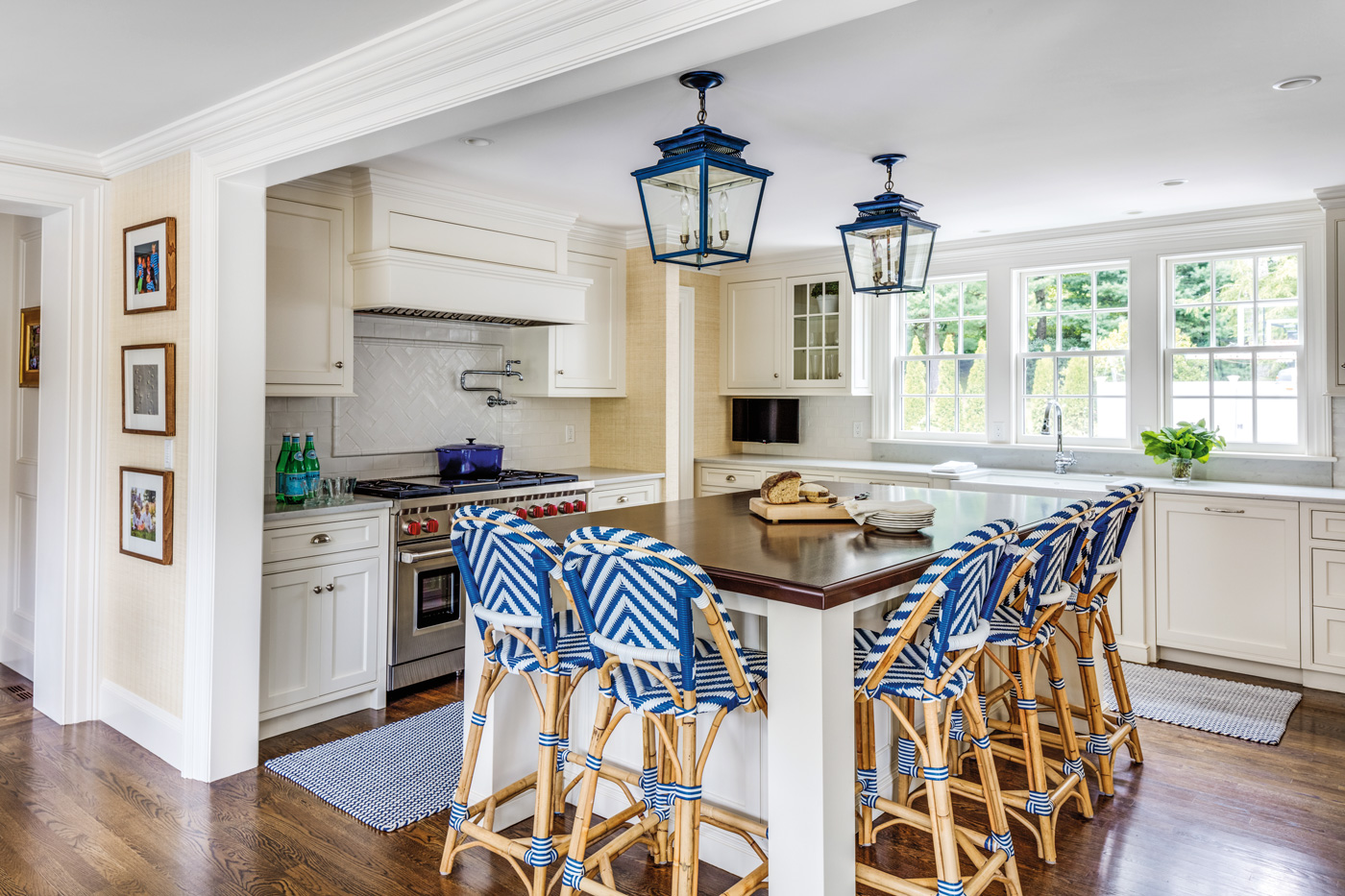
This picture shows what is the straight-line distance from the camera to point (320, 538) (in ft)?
11.7

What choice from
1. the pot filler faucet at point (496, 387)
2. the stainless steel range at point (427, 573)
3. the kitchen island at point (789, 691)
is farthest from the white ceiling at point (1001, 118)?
the stainless steel range at point (427, 573)

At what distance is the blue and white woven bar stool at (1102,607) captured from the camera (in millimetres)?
2852

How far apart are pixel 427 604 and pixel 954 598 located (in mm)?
2707

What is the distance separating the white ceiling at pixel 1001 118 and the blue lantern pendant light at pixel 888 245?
30 cm

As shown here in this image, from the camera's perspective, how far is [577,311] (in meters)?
4.83

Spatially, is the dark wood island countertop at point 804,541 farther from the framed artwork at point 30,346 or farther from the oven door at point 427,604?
the framed artwork at point 30,346

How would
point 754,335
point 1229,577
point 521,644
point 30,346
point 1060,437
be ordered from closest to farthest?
point 521,644, point 30,346, point 1229,577, point 1060,437, point 754,335

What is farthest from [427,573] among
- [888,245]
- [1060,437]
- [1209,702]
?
[1060,437]

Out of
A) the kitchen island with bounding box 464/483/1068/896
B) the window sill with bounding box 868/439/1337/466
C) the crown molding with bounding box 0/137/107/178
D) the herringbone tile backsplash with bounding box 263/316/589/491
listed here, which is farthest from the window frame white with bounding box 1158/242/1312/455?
the crown molding with bounding box 0/137/107/178

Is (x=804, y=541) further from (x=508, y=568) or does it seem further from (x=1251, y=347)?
(x=1251, y=347)

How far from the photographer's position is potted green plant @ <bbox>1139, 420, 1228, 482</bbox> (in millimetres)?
4617

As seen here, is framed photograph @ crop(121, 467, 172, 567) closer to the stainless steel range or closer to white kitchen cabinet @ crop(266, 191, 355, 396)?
white kitchen cabinet @ crop(266, 191, 355, 396)

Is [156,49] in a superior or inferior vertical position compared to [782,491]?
superior

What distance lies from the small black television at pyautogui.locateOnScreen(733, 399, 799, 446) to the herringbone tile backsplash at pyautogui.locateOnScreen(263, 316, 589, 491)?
1743 mm
